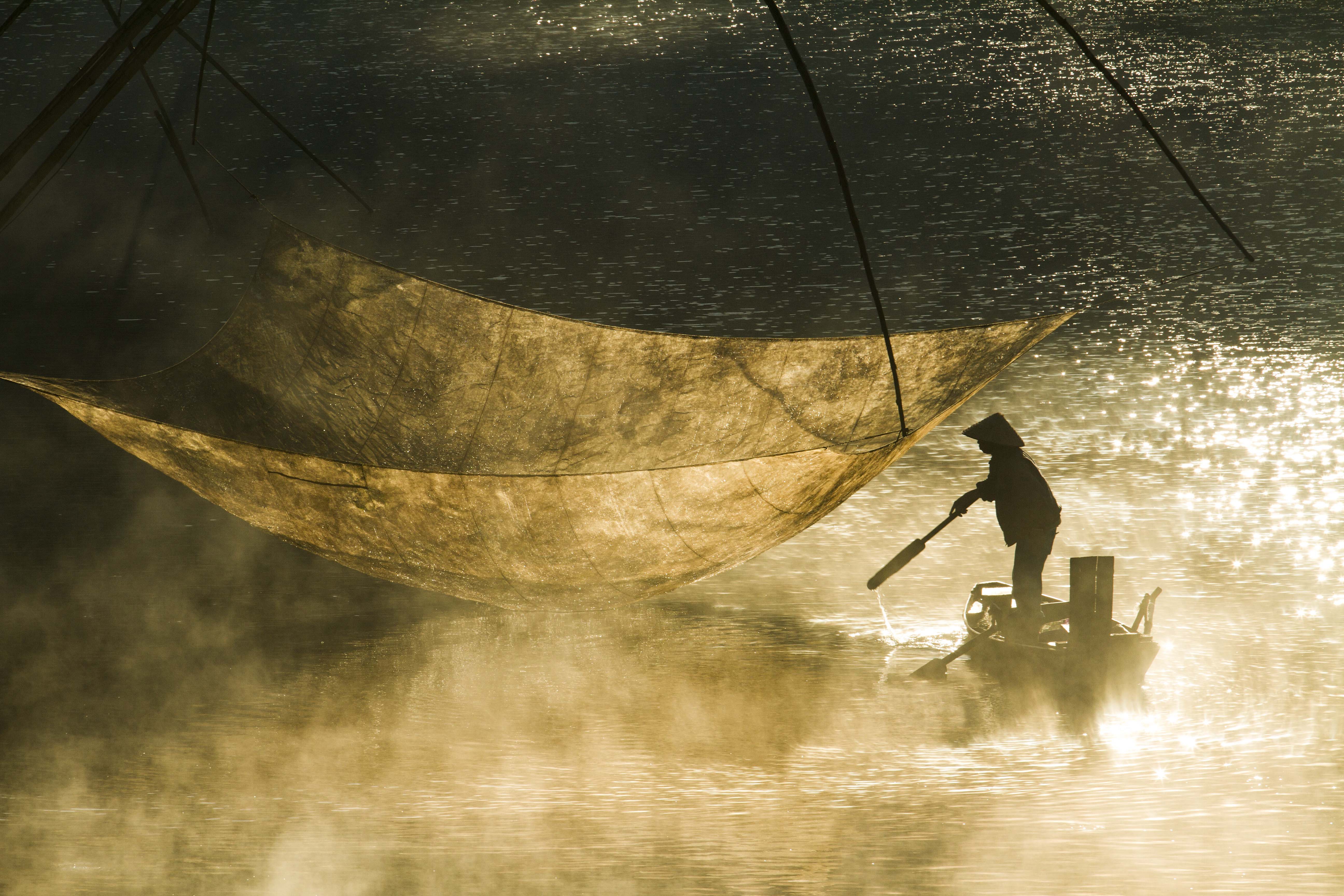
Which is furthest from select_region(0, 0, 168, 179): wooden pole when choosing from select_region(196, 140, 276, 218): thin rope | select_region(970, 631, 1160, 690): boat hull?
select_region(970, 631, 1160, 690): boat hull

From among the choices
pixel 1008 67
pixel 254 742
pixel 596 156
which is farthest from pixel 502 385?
pixel 1008 67

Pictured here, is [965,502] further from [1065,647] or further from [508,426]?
[508,426]

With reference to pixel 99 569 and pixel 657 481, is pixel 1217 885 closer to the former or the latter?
pixel 657 481

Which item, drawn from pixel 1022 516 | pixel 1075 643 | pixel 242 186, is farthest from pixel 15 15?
pixel 1075 643

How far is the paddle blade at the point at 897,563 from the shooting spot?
570 centimetres

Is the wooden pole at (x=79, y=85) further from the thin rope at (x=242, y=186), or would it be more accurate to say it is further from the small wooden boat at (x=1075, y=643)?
the small wooden boat at (x=1075, y=643)

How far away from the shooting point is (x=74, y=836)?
5.29m

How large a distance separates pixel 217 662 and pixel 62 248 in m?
14.4

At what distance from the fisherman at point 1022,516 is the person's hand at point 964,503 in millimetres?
116

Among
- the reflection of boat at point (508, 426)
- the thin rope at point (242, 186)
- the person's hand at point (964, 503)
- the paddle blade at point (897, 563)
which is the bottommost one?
the paddle blade at point (897, 563)

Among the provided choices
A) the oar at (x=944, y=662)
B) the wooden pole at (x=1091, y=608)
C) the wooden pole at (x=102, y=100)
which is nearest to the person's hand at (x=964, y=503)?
the wooden pole at (x=1091, y=608)

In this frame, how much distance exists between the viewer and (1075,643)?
607 cm

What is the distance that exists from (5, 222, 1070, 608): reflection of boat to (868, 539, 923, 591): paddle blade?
1.74 ft

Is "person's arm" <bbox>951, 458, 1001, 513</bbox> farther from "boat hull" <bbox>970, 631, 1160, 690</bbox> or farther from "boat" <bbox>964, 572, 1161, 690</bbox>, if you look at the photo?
"boat hull" <bbox>970, 631, 1160, 690</bbox>
